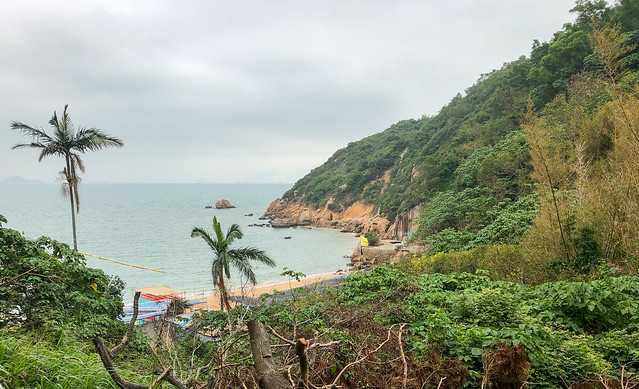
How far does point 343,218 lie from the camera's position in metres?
57.0

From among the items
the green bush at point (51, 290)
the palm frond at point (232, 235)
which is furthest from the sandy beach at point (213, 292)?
the green bush at point (51, 290)

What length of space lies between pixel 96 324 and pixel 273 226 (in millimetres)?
55377

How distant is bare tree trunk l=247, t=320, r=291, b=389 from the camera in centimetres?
238

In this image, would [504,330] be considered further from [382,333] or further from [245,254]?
[245,254]

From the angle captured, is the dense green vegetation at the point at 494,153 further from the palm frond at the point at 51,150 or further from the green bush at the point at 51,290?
the palm frond at the point at 51,150

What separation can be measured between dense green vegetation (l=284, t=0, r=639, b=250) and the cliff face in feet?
4.59

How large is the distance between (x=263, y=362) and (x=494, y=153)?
23.9 m

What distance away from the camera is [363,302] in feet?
22.2

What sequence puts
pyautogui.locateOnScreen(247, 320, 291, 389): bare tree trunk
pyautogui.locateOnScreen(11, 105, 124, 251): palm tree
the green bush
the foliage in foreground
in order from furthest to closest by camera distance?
pyautogui.locateOnScreen(11, 105, 124, 251): palm tree < the green bush < the foliage in foreground < pyautogui.locateOnScreen(247, 320, 291, 389): bare tree trunk

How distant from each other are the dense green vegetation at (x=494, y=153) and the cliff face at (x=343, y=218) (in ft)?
4.59

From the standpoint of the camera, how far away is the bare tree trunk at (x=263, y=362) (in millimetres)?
2381

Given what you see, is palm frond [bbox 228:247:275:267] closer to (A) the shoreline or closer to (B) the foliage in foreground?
(A) the shoreline

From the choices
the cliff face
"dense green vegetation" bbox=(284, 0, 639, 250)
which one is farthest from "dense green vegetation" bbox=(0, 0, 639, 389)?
the cliff face

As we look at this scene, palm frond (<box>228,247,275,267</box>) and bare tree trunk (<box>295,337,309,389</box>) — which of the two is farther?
palm frond (<box>228,247,275,267</box>)
